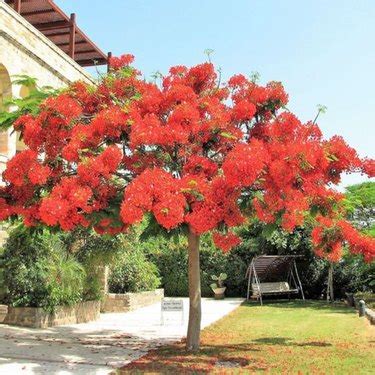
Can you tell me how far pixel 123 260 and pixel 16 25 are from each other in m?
7.62

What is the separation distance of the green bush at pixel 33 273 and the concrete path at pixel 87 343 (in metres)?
0.71

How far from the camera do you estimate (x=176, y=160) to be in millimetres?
8367

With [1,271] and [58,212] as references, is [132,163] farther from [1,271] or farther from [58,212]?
[1,271]

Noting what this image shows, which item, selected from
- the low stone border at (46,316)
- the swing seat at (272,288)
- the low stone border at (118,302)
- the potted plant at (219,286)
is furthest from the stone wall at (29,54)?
the potted plant at (219,286)

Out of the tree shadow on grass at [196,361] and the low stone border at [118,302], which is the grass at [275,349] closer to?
the tree shadow on grass at [196,361]

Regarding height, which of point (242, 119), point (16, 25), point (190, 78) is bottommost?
point (242, 119)

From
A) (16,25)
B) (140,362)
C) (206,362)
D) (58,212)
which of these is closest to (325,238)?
(206,362)

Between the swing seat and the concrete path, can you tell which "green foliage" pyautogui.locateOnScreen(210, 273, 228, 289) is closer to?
the swing seat

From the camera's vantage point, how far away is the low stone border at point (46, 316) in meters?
11.8

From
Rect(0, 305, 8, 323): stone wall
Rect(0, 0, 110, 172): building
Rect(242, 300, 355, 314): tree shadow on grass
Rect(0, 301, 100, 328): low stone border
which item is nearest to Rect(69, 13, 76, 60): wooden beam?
Rect(0, 0, 110, 172): building

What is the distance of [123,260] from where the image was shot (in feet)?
56.1

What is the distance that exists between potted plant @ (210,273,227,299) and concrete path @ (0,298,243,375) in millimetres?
6847

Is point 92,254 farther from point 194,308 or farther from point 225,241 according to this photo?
point 225,241

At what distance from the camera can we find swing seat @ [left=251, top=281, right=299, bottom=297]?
19.2 m
